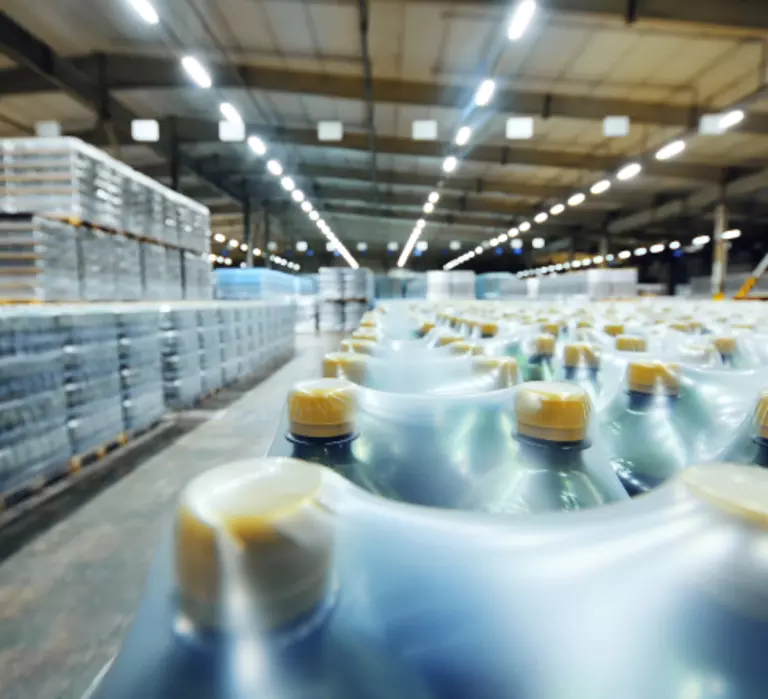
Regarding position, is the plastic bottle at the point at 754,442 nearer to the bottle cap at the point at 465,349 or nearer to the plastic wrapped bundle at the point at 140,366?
the bottle cap at the point at 465,349

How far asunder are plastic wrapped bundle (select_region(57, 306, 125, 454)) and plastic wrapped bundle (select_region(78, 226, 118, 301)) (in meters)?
1.52

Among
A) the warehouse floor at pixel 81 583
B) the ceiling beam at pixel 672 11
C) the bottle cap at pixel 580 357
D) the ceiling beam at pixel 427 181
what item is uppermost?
the ceiling beam at pixel 427 181

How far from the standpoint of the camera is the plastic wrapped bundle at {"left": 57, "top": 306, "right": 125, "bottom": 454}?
3.42m

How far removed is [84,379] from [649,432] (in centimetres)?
364

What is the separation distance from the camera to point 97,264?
17.4 feet

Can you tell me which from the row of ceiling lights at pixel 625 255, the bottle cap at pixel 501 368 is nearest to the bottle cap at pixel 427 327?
the bottle cap at pixel 501 368

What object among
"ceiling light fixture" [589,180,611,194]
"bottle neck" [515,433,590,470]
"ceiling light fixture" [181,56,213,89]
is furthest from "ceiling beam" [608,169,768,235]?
"bottle neck" [515,433,590,470]

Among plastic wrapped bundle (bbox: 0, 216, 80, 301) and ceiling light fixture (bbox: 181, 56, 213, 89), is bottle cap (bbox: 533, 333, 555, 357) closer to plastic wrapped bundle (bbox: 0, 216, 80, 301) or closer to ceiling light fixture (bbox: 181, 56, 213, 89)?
plastic wrapped bundle (bbox: 0, 216, 80, 301)

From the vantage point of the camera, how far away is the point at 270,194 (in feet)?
65.5

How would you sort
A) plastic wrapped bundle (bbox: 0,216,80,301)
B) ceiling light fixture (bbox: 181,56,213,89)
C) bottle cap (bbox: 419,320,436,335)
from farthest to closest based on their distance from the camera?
ceiling light fixture (bbox: 181,56,213,89)
plastic wrapped bundle (bbox: 0,216,80,301)
bottle cap (bbox: 419,320,436,335)

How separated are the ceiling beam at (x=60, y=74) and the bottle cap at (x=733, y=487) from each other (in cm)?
1003

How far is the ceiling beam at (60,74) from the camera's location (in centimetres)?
741

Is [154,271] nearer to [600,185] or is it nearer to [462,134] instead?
[462,134]

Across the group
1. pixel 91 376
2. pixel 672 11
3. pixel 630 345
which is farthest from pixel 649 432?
pixel 672 11
